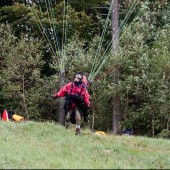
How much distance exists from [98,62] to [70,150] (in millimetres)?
10563

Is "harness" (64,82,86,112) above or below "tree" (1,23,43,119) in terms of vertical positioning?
below

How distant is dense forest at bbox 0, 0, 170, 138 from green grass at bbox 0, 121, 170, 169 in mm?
5527

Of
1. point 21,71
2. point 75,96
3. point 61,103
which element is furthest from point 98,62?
point 75,96

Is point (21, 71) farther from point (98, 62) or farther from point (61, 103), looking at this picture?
point (98, 62)

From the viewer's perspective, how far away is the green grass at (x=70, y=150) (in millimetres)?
8836

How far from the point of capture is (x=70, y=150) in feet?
35.4

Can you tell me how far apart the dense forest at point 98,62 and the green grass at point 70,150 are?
18.1 feet

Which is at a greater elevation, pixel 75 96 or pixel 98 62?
A: pixel 98 62

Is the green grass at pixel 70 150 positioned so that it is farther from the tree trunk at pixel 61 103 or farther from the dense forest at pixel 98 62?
the tree trunk at pixel 61 103

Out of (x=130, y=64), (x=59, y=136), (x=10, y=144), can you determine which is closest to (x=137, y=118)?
(x=130, y=64)

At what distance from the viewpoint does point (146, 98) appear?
19594mm

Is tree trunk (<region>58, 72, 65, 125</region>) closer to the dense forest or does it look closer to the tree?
the dense forest

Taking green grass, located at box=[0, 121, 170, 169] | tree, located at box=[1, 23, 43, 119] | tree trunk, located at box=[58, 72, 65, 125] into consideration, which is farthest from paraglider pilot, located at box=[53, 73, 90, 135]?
tree, located at box=[1, 23, 43, 119]

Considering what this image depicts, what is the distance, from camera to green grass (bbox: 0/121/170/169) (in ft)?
29.0
